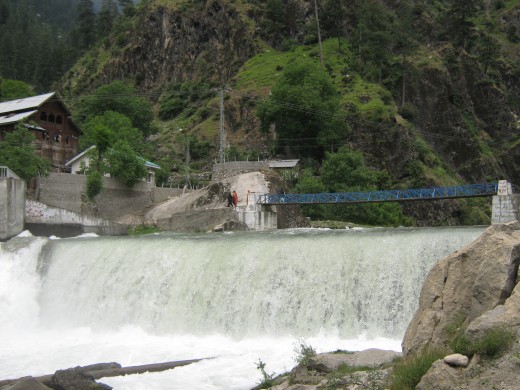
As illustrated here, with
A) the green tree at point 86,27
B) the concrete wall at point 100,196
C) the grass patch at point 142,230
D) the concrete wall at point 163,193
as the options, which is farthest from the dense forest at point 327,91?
the green tree at point 86,27

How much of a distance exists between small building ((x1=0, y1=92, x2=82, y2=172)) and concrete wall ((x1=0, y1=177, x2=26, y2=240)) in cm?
1758

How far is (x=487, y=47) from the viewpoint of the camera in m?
78.2

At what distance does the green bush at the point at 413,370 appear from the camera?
448 inches

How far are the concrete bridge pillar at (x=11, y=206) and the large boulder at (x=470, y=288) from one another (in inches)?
1174

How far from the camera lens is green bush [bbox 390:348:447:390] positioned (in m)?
11.4

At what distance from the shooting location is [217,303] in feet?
80.4

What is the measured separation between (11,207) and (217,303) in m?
18.9

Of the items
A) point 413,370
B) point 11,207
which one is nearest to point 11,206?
point 11,207

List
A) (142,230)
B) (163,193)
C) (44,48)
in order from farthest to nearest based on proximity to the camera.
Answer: (44,48), (163,193), (142,230)

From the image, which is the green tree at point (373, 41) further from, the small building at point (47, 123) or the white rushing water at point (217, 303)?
the white rushing water at point (217, 303)

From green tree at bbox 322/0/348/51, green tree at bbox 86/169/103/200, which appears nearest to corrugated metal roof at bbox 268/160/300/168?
green tree at bbox 86/169/103/200

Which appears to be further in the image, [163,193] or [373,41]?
[373,41]

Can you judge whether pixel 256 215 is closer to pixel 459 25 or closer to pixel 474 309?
pixel 474 309

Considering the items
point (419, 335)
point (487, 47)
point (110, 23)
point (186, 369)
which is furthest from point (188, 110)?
point (419, 335)
